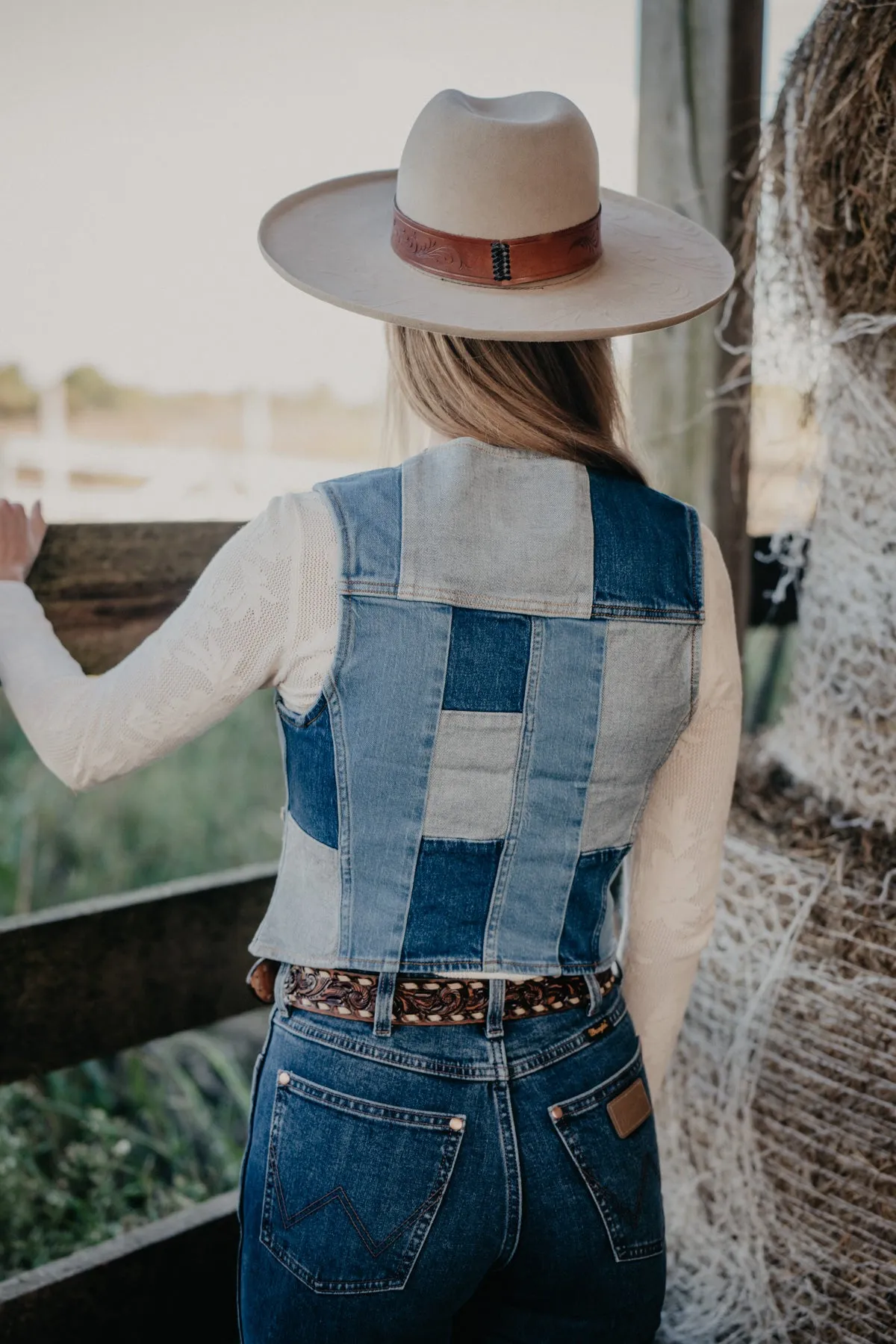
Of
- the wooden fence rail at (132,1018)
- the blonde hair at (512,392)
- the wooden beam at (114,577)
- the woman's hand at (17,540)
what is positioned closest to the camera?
the blonde hair at (512,392)

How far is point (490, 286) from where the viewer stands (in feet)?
3.69

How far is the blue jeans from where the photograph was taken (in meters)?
1.01

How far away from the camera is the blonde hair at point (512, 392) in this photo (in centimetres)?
109

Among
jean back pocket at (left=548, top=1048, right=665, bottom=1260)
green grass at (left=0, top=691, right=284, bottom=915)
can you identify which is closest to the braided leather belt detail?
jean back pocket at (left=548, top=1048, right=665, bottom=1260)

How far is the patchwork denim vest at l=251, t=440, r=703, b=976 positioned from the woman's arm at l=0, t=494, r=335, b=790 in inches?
1.8

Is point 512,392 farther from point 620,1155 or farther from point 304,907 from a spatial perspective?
point 620,1155

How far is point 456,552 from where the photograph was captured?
3.35 feet

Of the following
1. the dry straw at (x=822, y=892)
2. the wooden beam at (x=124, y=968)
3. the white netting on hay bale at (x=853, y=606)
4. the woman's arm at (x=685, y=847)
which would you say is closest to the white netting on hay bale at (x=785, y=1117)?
the dry straw at (x=822, y=892)

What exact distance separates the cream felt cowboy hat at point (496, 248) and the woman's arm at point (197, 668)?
10.4 inches

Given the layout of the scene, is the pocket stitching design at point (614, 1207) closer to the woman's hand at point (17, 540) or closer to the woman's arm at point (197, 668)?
the woman's arm at point (197, 668)

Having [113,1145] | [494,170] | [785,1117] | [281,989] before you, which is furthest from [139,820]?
[494,170]

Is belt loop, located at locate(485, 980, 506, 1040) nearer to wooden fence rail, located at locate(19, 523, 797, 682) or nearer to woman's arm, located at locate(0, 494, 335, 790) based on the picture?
woman's arm, located at locate(0, 494, 335, 790)

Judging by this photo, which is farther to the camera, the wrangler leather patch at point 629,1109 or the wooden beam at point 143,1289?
the wooden beam at point 143,1289

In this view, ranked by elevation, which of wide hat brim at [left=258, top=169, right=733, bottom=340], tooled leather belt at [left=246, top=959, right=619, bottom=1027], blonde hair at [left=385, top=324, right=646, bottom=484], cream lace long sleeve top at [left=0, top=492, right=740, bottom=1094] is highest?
wide hat brim at [left=258, top=169, right=733, bottom=340]
